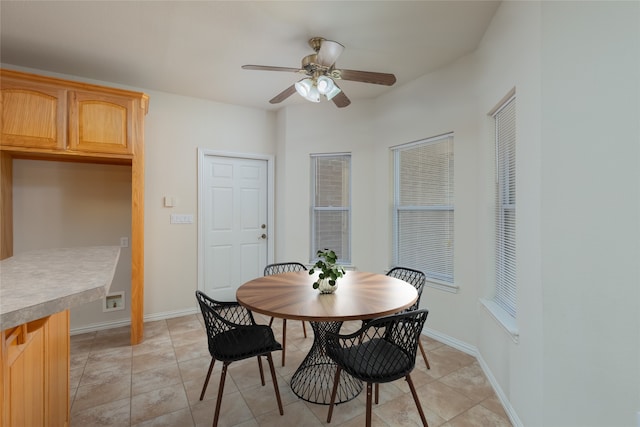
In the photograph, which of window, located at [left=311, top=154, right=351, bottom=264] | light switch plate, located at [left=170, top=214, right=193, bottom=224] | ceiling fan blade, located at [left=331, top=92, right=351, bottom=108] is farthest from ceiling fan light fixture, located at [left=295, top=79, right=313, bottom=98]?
light switch plate, located at [left=170, top=214, right=193, bottom=224]

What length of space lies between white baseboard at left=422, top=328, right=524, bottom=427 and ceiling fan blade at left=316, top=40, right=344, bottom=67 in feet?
8.55

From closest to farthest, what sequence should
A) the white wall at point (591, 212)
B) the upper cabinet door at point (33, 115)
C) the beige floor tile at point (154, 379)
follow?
the white wall at point (591, 212)
the beige floor tile at point (154, 379)
the upper cabinet door at point (33, 115)

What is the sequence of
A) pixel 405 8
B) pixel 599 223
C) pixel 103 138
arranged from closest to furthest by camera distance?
pixel 599 223 < pixel 405 8 < pixel 103 138

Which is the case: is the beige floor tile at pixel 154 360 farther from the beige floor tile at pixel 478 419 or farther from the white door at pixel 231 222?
the beige floor tile at pixel 478 419

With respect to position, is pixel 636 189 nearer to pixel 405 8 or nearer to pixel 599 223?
pixel 599 223

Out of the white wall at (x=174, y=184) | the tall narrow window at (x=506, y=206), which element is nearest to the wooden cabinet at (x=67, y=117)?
the white wall at (x=174, y=184)

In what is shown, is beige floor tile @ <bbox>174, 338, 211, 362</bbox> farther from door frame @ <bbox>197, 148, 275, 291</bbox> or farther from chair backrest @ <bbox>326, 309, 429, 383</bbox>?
chair backrest @ <bbox>326, 309, 429, 383</bbox>

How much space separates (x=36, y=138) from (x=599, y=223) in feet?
12.5

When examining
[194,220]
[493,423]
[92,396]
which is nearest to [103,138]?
[194,220]

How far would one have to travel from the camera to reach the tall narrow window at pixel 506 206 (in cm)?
208

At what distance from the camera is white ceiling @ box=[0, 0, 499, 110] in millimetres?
2076

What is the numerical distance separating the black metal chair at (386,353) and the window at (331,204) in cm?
216

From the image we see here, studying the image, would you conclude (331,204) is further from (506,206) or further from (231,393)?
(231,393)

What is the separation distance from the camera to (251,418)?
6.13 ft
